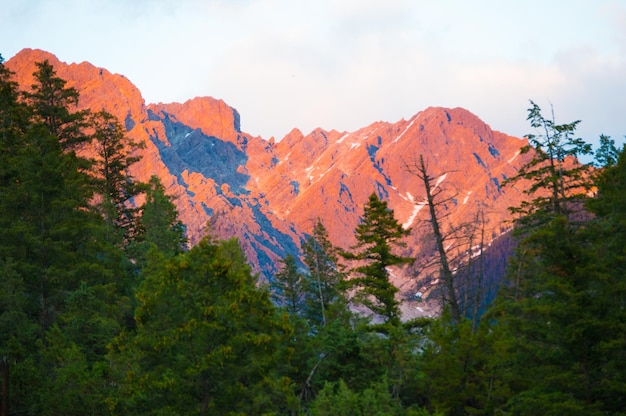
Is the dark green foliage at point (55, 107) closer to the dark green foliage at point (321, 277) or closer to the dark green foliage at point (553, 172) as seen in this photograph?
the dark green foliage at point (321, 277)

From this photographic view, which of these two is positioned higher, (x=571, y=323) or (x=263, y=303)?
(x=263, y=303)

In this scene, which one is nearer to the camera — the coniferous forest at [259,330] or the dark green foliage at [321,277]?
the coniferous forest at [259,330]

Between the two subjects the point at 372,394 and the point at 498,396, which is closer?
the point at 372,394

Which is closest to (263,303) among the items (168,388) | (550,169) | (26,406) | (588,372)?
(168,388)

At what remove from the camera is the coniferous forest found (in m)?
15.5

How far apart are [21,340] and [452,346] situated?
14.7 metres

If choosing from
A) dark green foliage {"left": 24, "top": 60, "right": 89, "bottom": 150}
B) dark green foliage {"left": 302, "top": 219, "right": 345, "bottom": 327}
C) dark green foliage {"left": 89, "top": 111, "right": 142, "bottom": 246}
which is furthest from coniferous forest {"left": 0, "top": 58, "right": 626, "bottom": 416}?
dark green foliage {"left": 302, "top": 219, "right": 345, "bottom": 327}

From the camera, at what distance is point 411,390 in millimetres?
21953

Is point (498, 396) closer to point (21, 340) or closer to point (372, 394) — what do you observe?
point (372, 394)

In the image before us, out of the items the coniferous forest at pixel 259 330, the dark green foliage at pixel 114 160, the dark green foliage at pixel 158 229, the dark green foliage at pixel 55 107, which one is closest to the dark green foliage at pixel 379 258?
the coniferous forest at pixel 259 330

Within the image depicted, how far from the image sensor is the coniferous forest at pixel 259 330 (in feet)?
51.0

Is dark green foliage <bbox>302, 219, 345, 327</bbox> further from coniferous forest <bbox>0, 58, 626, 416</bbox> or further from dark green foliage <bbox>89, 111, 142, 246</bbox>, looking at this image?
dark green foliage <bbox>89, 111, 142, 246</bbox>

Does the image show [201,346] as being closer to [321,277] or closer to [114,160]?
[114,160]

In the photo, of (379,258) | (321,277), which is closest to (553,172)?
(379,258)
